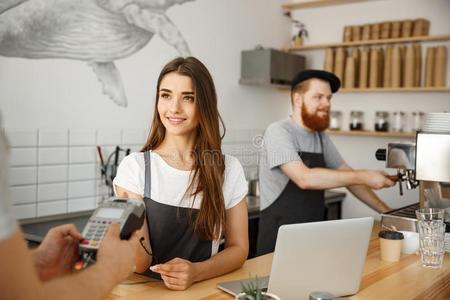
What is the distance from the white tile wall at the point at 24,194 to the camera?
2877 millimetres

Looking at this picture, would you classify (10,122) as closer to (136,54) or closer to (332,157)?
(136,54)

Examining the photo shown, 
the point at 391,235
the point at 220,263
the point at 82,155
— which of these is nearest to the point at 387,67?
the point at 391,235

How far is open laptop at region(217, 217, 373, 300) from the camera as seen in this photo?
4.67 feet

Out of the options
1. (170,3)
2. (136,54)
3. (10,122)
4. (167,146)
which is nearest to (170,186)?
(167,146)

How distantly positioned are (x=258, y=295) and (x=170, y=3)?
2866 millimetres

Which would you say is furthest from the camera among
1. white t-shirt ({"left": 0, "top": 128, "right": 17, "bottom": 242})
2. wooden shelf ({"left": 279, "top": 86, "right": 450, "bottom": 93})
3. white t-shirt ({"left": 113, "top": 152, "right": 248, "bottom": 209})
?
wooden shelf ({"left": 279, "top": 86, "right": 450, "bottom": 93})

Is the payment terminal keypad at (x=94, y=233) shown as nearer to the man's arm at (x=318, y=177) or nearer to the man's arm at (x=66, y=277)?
the man's arm at (x=66, y=277)

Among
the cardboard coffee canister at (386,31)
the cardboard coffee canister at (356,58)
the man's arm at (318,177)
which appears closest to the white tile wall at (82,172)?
the man's arm at (318,177)

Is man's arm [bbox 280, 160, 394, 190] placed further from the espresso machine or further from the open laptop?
the open laptop

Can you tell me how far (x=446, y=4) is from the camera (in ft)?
13.2

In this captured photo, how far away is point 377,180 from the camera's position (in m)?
2.56

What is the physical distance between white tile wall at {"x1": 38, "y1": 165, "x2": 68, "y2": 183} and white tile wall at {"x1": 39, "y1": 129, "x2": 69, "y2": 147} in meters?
0.14

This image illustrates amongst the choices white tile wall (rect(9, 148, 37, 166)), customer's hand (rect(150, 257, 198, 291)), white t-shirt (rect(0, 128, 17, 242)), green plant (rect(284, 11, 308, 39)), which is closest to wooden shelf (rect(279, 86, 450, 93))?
green plant (rect(284, 11, 308, 39))

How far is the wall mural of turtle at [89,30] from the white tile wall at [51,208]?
755 mm
